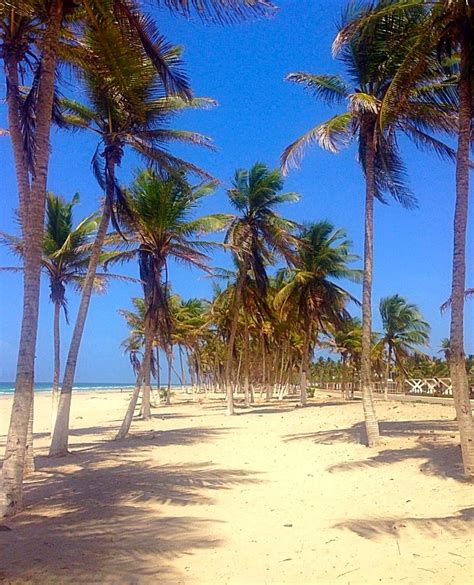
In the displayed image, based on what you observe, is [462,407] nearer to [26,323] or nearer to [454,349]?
[454,349]

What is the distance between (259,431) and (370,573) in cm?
1303

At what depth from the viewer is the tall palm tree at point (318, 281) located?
28.9 m

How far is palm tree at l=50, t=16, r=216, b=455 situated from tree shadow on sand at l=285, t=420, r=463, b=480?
6.44 meters

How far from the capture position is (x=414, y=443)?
1244 centimetres

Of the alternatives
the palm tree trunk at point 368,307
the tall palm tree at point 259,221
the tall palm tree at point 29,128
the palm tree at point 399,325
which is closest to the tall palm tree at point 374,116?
the palm tree trunk at point 368,307

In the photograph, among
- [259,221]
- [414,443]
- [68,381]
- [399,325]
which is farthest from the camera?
[399,325]

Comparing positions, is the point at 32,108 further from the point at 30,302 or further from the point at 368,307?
the point at 368,307

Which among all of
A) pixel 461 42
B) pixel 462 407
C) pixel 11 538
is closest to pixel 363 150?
pixel 461 42

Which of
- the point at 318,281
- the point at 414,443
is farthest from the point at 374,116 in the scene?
the point at 318,281

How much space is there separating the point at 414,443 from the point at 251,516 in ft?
20.6

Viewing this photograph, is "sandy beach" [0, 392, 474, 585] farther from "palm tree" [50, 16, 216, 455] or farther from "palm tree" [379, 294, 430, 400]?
"palm tree" [379, 294, 430, 400]

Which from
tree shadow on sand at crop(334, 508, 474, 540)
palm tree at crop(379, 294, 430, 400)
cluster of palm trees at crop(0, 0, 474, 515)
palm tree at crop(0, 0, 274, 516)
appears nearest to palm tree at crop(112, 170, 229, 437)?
cluster of palm trees at crop(0, 0, 474, 515)

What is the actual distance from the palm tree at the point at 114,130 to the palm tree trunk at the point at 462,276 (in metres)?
5.45

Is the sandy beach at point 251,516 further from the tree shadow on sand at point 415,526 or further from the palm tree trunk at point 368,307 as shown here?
the palm tree trunk at point 368,307
